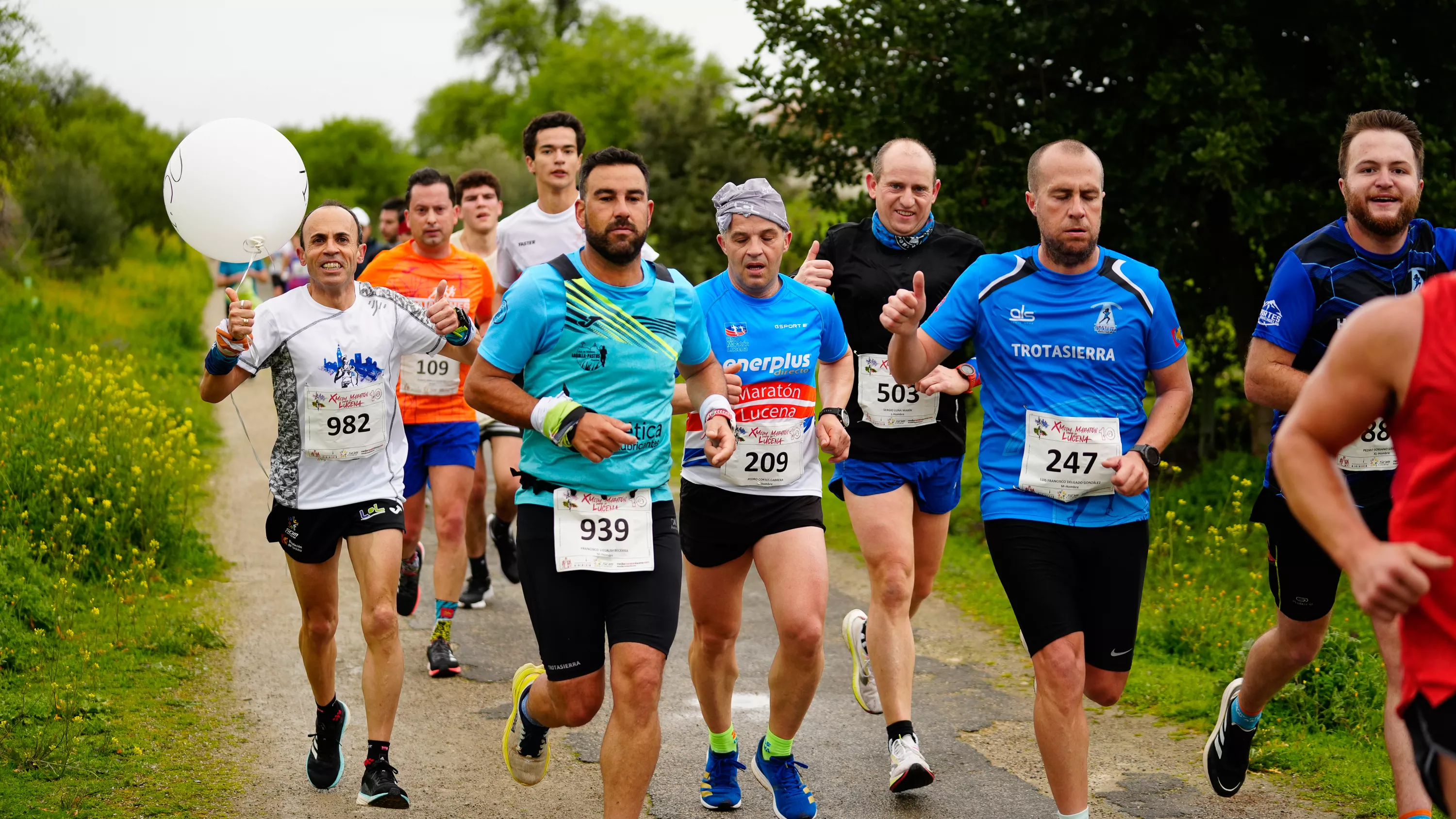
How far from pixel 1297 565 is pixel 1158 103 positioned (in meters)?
5.87

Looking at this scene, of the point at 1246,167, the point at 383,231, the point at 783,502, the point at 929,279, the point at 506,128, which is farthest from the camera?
the point at 506,128

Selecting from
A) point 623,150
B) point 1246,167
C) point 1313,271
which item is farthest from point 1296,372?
point 1246,167

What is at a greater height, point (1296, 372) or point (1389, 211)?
point (1389, 211)

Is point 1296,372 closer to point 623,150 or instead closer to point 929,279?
point 929,279

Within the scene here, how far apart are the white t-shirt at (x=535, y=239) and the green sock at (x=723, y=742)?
11.3 feet

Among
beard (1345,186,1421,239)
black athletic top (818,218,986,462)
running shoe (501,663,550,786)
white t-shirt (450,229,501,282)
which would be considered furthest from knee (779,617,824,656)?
white t-shirt (450,229,501,282)

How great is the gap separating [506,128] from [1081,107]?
2605 inches

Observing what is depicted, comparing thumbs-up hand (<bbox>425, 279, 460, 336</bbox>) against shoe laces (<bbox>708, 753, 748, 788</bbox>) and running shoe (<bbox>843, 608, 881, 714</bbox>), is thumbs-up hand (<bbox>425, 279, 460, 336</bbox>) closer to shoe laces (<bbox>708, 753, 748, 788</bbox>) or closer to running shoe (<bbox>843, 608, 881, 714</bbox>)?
shoe laces (<bbox>708, 753, 748, 788</bbox>)

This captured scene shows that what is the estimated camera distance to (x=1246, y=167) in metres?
10.1

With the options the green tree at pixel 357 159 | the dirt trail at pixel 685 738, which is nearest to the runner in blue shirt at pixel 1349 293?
the dirt trail at pixel 685 738

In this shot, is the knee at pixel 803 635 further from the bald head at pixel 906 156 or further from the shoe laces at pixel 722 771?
the bald head at pixel 906 156

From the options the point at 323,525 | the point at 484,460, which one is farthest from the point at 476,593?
the point at 323,525

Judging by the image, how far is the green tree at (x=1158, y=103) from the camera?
32.3 feet

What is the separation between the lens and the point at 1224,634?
25.8 ft
